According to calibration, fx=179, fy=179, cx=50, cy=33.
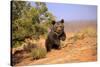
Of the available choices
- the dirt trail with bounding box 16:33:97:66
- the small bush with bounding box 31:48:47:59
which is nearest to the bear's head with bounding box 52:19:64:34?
the dirt trail with bounding box 16:33:97:66

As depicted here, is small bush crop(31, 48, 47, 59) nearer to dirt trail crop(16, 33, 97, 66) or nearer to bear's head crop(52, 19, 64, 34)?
dirt trail crop(16, 33, 97, 66)

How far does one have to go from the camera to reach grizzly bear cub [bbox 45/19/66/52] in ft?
7.63

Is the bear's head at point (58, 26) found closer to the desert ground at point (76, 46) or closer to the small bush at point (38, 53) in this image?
the desert ground at point (76, 46)

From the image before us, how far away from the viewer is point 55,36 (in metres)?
2.36

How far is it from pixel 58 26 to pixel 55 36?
0.45 ft

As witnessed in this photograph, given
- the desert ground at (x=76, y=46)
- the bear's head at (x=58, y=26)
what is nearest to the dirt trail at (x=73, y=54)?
the desert ground at (x=76, y=46)

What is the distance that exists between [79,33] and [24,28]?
2.48 ft

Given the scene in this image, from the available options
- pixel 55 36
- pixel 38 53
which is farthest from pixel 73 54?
pixel 38 53

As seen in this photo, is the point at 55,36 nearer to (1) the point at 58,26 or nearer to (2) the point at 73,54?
(1) the point at 58,26

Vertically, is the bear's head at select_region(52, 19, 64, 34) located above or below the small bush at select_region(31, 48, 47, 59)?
above

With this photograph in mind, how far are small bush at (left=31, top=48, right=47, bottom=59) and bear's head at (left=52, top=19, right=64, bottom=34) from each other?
0.30 m
